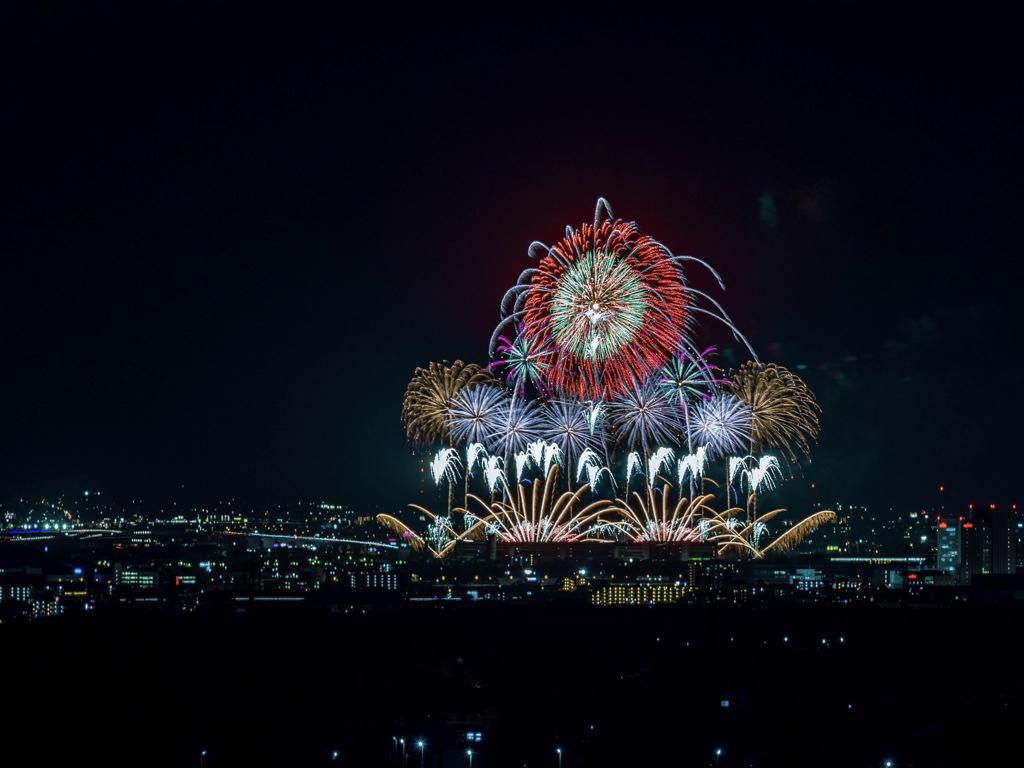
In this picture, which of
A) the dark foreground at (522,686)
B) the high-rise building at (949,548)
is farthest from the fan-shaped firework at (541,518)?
the high-rise building at (949,548)

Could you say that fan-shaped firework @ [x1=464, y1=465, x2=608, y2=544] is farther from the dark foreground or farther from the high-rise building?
the high-rise building

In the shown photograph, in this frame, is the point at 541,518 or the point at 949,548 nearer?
the point at 541,518

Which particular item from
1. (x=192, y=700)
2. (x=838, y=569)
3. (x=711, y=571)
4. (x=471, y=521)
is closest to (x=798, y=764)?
(x=192, y=700)

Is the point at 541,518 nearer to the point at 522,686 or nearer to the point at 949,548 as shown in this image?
the point at 522,686

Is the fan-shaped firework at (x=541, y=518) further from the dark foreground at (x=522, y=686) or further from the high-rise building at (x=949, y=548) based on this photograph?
the high-rise building at (x=949, y=548)

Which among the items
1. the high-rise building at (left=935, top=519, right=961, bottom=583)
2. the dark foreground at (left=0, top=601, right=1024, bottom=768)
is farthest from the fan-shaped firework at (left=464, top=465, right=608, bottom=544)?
the high-rise building at (left=935, top=519, right=961, bottom=583)

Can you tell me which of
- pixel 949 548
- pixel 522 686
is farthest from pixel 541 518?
pixel 949 548

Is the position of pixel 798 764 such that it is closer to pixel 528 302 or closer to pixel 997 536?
pixel 528 302

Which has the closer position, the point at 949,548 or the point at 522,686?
the point at 522,686

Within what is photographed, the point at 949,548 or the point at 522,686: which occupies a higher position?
the point at 949,548
